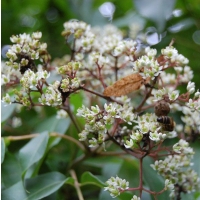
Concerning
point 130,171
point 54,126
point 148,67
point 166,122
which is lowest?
point 130,171

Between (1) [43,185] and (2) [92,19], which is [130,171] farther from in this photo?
(2) [92,19]

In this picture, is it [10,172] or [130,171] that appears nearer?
[10,172]

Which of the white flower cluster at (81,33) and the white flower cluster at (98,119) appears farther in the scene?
the white flower cluster at (81,33)

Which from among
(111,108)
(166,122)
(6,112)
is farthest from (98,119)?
(6,112)

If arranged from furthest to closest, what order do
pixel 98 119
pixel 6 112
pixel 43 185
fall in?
pixel 6 112
pixel 43 185
pixel 98 119

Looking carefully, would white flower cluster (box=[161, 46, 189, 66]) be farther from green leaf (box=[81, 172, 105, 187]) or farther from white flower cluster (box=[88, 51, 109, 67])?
green leaf (box=[81, 172, 105, 187])

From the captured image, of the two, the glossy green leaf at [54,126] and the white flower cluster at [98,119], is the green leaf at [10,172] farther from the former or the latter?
the white flower cluster at [98,119]

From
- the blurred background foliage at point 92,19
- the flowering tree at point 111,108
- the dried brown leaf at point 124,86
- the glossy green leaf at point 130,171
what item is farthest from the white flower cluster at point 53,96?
the blurred background foliage at point 92,19

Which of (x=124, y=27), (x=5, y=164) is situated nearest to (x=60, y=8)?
(x=124, y=27)
